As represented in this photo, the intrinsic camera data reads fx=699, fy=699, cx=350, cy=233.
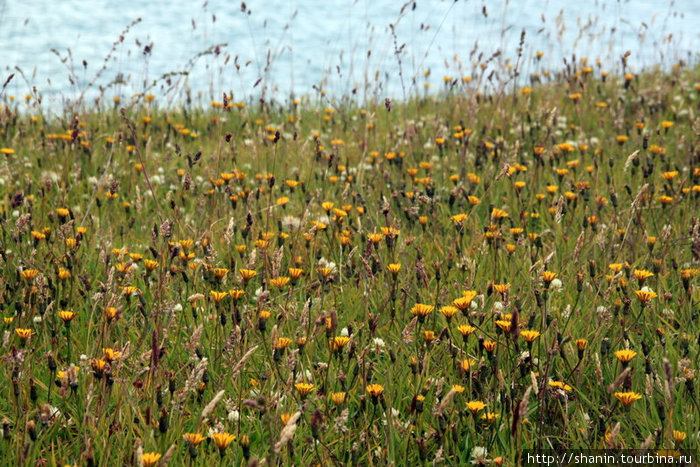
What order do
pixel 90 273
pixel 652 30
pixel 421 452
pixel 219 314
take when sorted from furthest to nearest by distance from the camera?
pixel 652 30 → pixel 90 273 → pixel 219 314 → pixel 421 452

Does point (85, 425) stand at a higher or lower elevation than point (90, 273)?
lower

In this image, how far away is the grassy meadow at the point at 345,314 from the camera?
6.49ft

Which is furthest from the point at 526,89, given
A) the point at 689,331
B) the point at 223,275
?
the point at 223,275

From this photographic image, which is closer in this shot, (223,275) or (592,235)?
(223,275)

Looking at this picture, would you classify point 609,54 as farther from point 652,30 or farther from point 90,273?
point 90,273

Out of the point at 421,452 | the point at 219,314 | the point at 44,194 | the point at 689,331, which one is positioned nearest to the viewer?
the point at 421,452

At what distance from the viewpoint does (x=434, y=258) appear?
11.1 ft

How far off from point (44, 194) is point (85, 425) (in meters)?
2.27

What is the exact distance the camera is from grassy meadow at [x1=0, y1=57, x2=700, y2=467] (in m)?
1.98

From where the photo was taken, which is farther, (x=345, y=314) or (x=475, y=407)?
(x=345, y=314)

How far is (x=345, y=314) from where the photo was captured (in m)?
2.88

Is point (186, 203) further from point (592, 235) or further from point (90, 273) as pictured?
point (592, 235)

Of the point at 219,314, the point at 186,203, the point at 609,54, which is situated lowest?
the point at 219,314

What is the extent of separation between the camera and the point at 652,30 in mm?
7113
